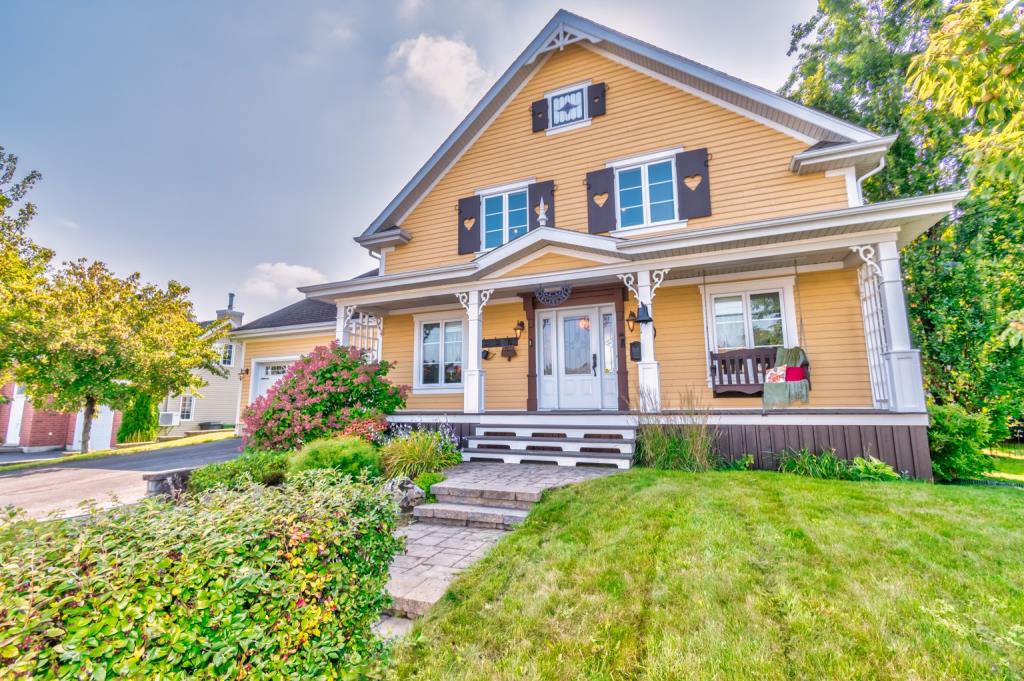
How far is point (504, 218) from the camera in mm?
10031

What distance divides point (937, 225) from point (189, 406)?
26.2 m

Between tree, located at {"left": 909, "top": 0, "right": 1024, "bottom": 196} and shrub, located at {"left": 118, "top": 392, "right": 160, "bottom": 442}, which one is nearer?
tree, located at {"left": 909, "top": 0, "right": 1024, "bottom": 196}

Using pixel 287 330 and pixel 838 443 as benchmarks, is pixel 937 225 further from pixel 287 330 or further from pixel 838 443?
pixel 287 330

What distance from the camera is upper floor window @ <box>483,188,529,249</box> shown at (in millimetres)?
9844

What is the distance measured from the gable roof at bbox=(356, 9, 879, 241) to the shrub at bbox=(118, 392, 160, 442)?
11.7 m

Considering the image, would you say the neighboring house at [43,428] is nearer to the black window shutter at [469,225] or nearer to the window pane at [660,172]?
the black window shutter at [469,225]

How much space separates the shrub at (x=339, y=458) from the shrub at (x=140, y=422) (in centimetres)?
1382

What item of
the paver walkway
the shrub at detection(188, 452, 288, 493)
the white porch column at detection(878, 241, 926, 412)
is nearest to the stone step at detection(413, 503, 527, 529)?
the paver walkway

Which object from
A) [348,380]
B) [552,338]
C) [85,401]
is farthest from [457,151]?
[85,401]

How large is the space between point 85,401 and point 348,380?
10.5 meters

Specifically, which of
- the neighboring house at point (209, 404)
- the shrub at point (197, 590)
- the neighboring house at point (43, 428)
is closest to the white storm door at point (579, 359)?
the shrub at point (197, 590)

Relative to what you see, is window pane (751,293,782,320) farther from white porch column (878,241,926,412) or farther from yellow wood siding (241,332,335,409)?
yellow wood siding (241,332,335,409)

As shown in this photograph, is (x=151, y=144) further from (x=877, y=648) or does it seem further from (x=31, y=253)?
(x=877, y=648)

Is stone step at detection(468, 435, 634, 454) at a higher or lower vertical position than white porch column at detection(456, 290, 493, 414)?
lower
